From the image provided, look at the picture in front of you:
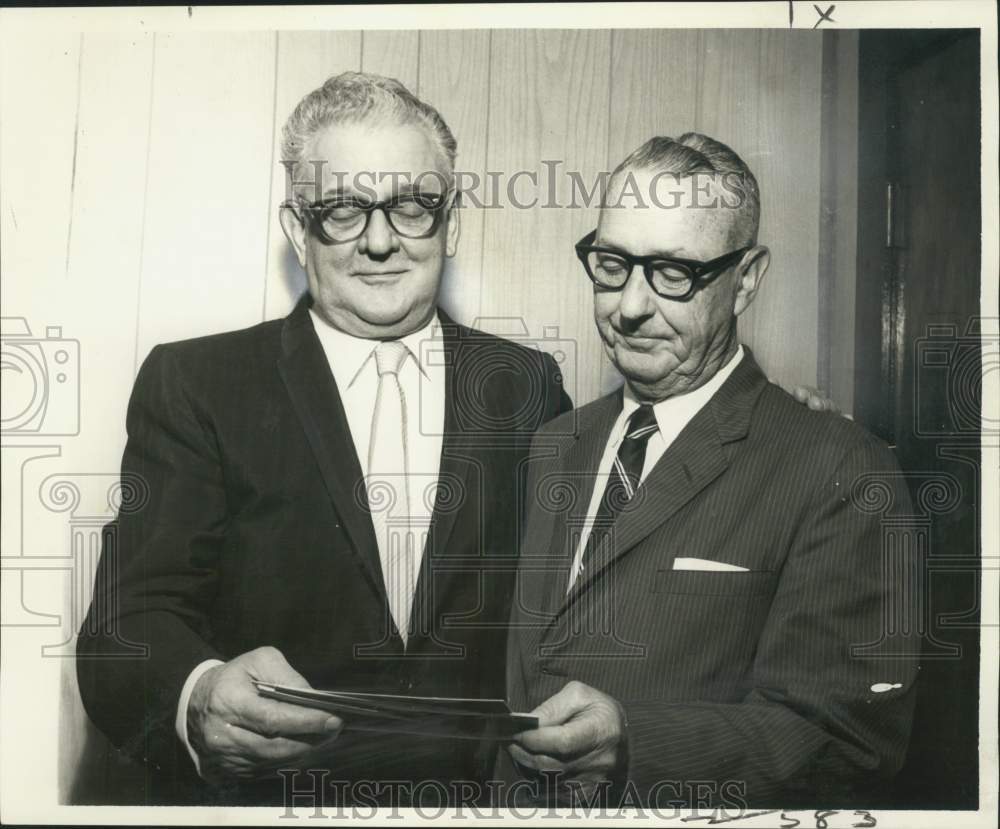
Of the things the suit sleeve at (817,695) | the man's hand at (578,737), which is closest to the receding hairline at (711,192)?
the suit sleeve at (817,695)

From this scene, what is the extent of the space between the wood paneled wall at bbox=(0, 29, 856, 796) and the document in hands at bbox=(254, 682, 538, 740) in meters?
0.55

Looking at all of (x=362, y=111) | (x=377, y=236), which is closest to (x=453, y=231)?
(x=377, y=236)

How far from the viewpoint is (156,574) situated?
2.48m

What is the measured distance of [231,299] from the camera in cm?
250

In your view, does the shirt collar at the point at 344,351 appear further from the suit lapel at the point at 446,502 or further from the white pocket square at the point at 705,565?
the white pocket square at the point at 705,565

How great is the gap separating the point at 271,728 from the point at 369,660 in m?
0.25

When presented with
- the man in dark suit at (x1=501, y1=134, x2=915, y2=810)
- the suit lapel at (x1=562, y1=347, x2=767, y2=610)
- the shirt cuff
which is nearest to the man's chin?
the man in dark suit at (x1=501, y1=134, x2=915, y2=810)

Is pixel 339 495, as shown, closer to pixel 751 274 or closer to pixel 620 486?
pixel 620 486

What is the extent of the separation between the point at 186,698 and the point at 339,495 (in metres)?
0.54

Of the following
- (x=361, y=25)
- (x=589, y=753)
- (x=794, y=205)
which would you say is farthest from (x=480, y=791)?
(x=361, y=25)

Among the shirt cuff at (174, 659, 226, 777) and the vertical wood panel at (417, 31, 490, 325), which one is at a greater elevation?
the vertical wood panel at (417, 31, 490, 325)

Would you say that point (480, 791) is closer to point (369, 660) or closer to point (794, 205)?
point (369, 660)

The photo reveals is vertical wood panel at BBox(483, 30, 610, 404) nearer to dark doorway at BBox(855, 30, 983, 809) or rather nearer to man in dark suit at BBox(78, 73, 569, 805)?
man in dark suit at BBox(78, 73, 569, 805)

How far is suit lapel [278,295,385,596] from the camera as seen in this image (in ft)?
8.00
